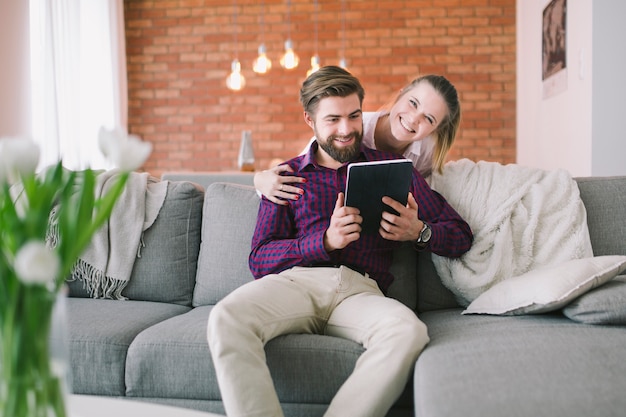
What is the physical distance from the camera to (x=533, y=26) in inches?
191

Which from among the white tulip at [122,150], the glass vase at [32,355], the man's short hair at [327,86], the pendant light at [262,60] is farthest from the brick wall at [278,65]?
the glass vase at [32,355]

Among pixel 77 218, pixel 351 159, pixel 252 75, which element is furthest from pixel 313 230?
pixel 252 75

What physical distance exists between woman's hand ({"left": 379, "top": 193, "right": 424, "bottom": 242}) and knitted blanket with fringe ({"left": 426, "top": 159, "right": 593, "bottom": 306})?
23 centimetres

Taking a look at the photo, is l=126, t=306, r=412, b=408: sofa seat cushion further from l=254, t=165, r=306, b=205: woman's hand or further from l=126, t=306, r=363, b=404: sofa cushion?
l=254, t=165, r=306, b=205: woman's hand

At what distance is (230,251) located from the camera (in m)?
2.21

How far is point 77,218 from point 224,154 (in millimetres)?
5085

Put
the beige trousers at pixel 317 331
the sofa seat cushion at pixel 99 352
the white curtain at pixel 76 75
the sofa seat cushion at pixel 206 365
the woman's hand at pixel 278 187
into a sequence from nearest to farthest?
the beige trousers at pixel 317 331 < the sofa seat cushion at pixel 206 365 < the sofa seat cushion at pixel 99 352 < the woman's hand at pixel 278 187 < the white curtain at pixel 76 75

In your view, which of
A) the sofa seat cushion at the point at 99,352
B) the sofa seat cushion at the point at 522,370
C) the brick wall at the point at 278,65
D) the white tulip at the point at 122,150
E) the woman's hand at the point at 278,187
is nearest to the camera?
the white tulip at the point at 122,150

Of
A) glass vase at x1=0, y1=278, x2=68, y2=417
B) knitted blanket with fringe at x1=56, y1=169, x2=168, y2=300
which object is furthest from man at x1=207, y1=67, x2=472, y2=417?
glass vase at x1=0, y1=278, x2=68, y2=417

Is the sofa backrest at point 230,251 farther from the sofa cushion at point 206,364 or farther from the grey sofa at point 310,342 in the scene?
the sofa cushion at point 206,364

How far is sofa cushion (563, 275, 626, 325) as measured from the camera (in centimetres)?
164

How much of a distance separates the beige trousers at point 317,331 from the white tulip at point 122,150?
75cm

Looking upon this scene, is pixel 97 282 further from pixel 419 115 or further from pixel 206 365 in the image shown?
pixel 419 115

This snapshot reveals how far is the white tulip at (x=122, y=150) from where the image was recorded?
0.81m
